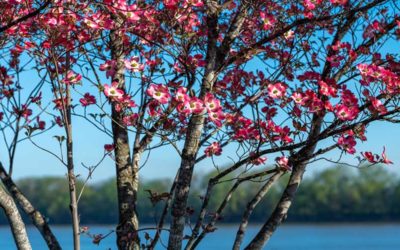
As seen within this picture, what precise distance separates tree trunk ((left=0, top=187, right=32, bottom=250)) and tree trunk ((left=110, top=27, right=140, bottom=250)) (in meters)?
0.70

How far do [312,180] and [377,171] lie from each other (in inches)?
264

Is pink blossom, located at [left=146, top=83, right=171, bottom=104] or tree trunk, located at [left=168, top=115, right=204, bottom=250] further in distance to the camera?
tree trunk, located at [left=168, top=115, right=204, bottom=250]

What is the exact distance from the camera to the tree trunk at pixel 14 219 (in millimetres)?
5121

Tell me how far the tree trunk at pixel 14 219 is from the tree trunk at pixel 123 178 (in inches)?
27.4

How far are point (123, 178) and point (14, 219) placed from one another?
849mm

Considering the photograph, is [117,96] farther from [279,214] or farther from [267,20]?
[279,214]

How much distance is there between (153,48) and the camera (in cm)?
525

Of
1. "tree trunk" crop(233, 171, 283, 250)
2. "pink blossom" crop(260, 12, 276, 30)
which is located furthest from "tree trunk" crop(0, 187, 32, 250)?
"pink blossom" crop(260, 12, 276, 30)

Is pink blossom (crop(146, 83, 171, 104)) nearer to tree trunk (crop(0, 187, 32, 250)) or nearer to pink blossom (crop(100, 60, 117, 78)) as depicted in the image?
pink blossom (crop(100, 60, 117, 78))

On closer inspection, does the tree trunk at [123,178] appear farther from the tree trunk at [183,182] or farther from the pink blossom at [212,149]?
the pink blossom at [212,149]

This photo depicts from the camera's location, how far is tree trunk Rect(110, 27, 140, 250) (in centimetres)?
525

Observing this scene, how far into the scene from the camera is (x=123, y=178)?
17.7 ft

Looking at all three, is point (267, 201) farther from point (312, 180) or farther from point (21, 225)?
point (21, 225)

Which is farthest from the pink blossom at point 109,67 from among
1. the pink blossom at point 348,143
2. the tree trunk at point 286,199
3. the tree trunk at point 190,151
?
the pink blossom at point 348,143
